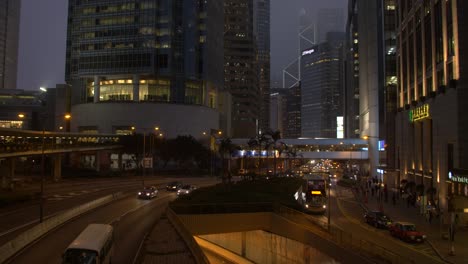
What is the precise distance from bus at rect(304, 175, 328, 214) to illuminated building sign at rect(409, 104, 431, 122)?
14.9 m

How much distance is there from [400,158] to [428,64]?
2007 cm

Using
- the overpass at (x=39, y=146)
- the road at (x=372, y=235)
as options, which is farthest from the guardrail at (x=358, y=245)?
the overpass at (x=39, y=146)

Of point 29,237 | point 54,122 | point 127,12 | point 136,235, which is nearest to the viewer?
point 29,237

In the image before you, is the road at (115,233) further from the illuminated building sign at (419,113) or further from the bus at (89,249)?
the illuminated building sign at (419,113)

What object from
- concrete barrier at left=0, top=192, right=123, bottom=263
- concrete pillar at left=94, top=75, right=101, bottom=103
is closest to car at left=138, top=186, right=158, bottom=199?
concrete barrier at left=0, top=192, right=123, bottom=263

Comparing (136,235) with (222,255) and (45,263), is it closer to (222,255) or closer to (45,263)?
(45,263)

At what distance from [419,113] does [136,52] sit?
9574 centimetres

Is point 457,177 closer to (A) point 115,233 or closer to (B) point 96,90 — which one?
(A) point 115,233

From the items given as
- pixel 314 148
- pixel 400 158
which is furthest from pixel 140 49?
pixel 400 158

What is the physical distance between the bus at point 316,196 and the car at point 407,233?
16.0m

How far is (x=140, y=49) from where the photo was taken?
135m

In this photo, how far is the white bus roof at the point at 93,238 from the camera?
1920cm

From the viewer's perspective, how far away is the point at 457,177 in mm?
42562

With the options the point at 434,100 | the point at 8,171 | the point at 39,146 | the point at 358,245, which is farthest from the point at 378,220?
the point at 8,171
